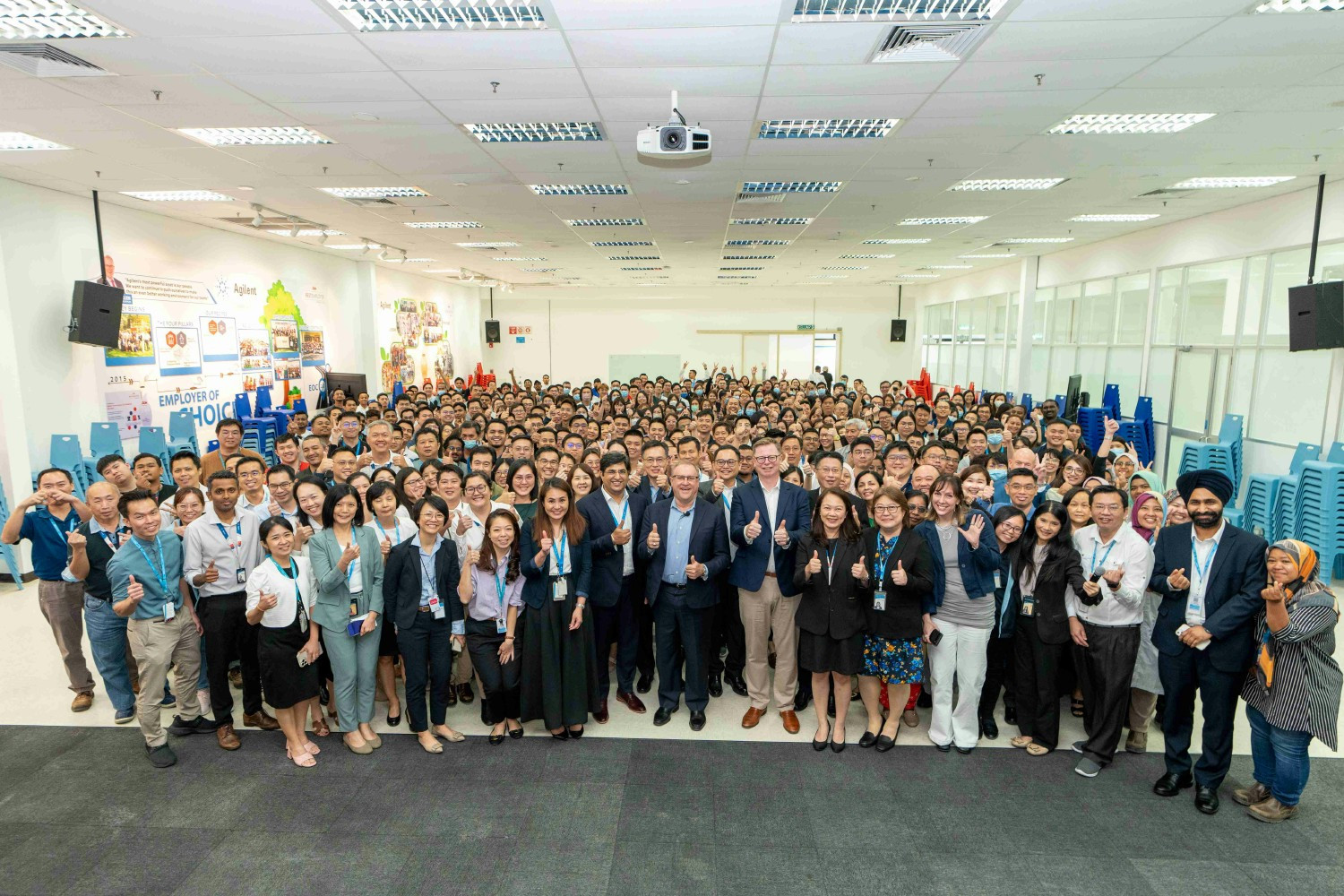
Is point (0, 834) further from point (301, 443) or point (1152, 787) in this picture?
point (1152, 787)

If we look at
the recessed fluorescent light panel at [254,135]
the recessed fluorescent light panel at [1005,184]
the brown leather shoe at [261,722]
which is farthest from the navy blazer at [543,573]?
the recessed fluorescent light panel at [1005,184]

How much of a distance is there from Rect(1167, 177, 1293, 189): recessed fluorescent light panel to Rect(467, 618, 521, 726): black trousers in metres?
8.89

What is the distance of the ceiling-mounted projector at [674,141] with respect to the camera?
4.78m

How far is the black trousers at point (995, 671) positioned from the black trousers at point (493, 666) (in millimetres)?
2811

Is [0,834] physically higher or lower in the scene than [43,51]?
lower

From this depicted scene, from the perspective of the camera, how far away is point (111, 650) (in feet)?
13.4

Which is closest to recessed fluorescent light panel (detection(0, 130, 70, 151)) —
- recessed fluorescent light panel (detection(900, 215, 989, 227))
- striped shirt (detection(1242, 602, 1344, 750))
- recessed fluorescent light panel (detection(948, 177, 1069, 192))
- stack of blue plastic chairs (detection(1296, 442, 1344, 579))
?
recessed fluorescent light panel (detection(948, 177, 1069, 192))

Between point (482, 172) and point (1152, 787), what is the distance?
7510 millimetres

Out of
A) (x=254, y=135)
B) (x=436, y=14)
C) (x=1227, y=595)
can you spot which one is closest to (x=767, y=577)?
(x=1227, y=595)

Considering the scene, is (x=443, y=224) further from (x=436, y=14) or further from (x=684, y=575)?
(x=684, y=575)

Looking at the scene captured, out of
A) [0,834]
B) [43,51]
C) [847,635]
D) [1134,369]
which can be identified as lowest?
[0,834]

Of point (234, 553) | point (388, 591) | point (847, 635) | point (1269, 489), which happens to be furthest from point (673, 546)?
point (1269, 489)

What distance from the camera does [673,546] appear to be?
419 cm

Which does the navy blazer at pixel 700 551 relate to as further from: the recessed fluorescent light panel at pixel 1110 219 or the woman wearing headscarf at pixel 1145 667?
the recessed fluorescent light panel at pixel 1110 219
